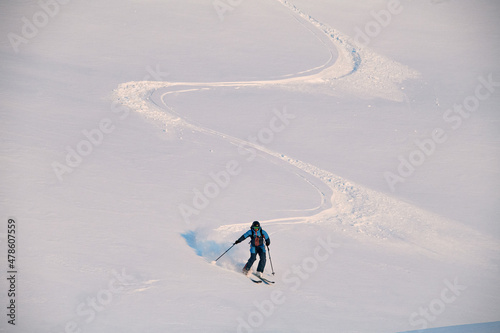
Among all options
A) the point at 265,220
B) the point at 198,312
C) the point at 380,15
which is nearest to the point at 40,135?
the point at 265,220

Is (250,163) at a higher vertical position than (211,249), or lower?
higher

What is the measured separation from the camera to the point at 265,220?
11.2m

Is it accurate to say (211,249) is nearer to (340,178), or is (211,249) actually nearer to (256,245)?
(256,245)

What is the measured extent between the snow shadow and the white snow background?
1.7 inches

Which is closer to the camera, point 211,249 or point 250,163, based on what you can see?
point 211,249

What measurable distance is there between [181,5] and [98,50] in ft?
14.5

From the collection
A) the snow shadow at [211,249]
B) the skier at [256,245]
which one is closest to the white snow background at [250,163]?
the snow shadow at [211,249]

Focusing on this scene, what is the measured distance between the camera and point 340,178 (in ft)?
42.6

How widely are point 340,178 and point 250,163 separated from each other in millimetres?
2397

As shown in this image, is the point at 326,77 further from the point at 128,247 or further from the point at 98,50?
the point at 128,247

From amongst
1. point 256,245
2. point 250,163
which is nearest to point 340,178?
point 250,163

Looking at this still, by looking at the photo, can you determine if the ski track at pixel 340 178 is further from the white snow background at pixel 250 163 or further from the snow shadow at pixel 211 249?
the snow shadow at pixel 211 249

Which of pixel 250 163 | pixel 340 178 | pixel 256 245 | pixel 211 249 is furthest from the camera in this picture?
pixel 250 163

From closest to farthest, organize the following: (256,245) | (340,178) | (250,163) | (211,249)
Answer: (256,245) < (211,249) < (340,178) < (250,163)
